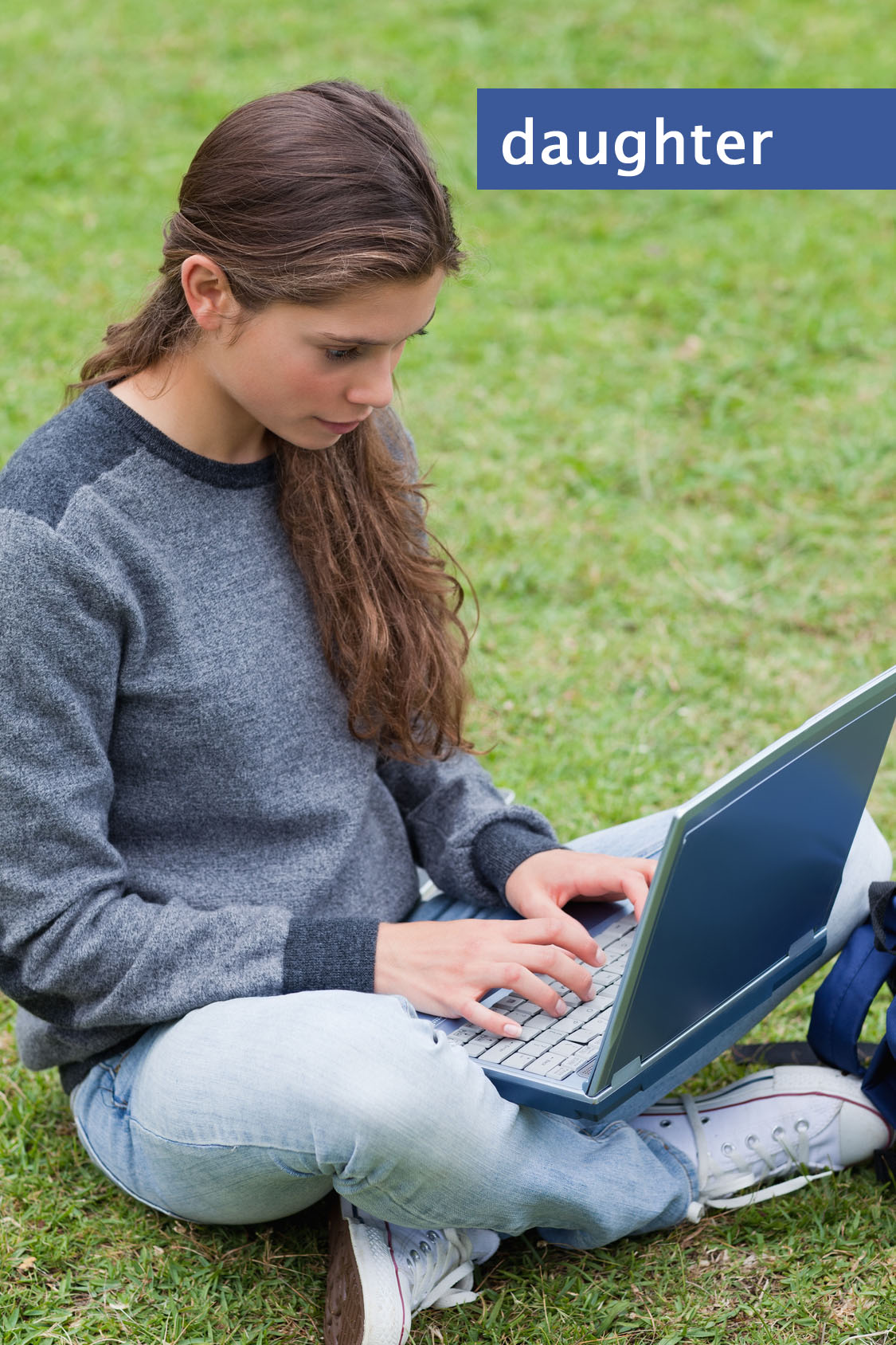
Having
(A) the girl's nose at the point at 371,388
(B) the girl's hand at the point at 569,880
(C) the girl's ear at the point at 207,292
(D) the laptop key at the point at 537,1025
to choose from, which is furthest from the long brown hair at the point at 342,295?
(D) the laptop key at the point at 537,1025

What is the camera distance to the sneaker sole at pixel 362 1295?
5.98ft

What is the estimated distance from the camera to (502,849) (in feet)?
7.23

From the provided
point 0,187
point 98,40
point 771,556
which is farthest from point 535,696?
point 98,40

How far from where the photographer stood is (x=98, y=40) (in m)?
6.76

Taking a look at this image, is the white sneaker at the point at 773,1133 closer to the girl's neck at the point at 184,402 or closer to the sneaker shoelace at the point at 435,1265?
the sneaker shoelace at the point at 435,1265

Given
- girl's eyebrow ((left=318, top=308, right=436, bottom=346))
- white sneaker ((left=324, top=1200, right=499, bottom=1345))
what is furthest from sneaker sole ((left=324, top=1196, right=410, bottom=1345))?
girl's eyebrow ((left=318, top=308, right=436, bottom=346))

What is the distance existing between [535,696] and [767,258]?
259cm

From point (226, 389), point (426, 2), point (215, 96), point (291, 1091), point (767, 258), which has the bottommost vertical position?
point (291, 1091)

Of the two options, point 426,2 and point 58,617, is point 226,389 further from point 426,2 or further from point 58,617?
point 426,2

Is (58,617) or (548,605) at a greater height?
(58,617)

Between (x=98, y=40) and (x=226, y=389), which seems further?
(x=98, y=40)

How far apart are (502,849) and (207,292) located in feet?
2.95

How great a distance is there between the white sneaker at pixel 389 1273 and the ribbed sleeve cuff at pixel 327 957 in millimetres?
305

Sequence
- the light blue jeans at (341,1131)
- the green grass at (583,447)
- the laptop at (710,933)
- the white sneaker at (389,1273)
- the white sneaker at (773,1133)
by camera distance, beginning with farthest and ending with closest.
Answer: the white sneaker at (773,1133) < the green grass at (583,447) < the white sneaker at (389,1273) < the light blue jeans at (341,1131) < the laptop at (710,933)
